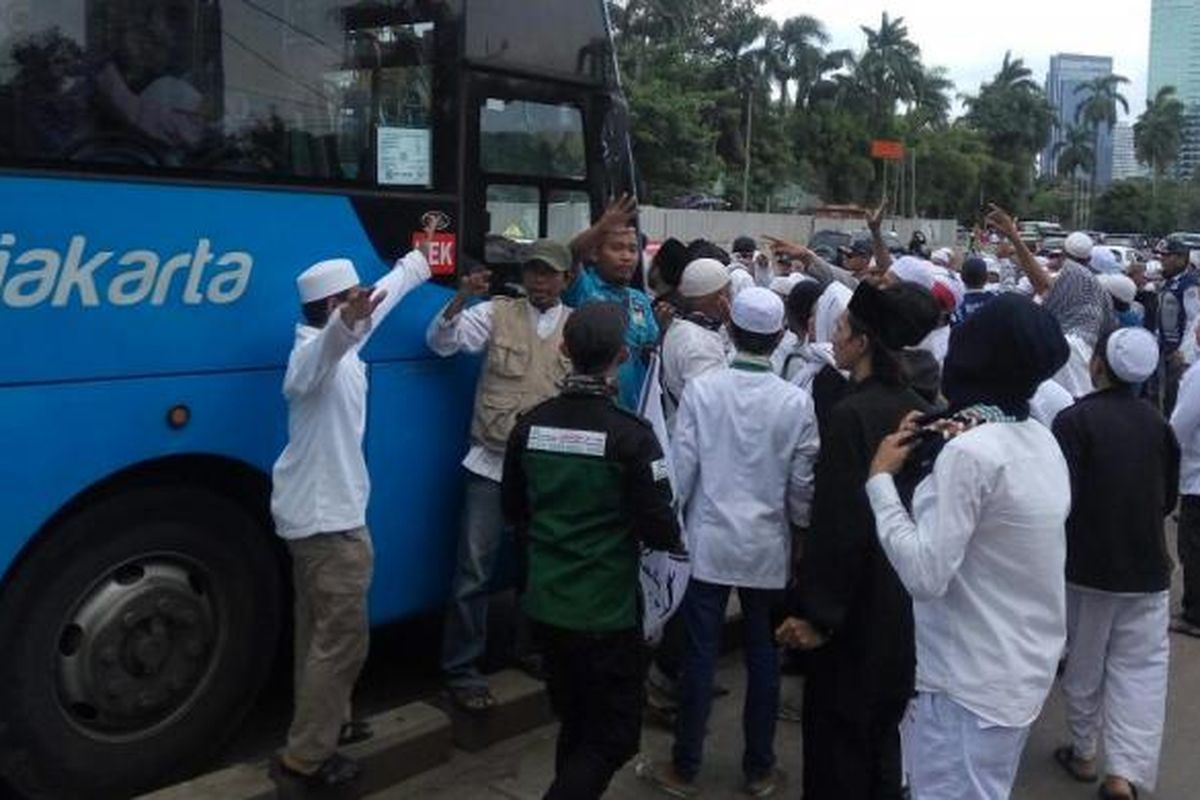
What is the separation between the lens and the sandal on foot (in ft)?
15.1

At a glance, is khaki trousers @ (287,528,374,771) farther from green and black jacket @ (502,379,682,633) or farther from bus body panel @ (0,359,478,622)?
green and black jacket @ (502,379,682,633)

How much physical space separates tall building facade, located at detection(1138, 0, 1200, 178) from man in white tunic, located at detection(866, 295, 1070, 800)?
421 ft

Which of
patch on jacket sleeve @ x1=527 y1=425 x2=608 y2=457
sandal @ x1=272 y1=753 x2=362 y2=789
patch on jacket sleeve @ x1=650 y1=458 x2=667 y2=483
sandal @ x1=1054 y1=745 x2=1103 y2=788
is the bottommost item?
sandal @ x1=1054 y1=745 x2=1103 y2=788

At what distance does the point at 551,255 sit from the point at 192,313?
1.37 meters

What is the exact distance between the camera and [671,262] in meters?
6.05

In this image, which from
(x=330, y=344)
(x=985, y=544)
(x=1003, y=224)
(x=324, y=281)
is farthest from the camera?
(x=1003, y=224)

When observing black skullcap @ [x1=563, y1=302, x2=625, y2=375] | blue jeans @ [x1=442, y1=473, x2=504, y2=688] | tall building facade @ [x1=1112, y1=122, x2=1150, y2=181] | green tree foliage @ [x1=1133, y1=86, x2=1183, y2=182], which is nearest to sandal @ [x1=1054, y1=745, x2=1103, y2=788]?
blue jeans @ [x1=442, y1=473, x2=504, y2=688]

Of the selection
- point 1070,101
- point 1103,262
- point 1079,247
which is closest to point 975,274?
point 1079,247

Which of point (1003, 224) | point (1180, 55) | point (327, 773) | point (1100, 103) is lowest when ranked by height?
point (327, 773)

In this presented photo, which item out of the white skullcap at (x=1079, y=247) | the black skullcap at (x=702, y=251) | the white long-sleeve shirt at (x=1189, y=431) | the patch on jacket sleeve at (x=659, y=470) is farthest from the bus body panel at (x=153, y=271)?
the white skullcap at (x=1079, y=247)

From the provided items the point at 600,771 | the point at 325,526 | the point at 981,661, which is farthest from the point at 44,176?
the point at 981,661

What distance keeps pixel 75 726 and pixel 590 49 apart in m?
3.44

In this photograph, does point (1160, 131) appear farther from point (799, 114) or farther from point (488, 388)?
point (488, 388)

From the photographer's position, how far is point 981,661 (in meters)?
2.83
